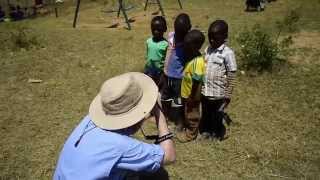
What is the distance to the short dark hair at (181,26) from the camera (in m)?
4.16

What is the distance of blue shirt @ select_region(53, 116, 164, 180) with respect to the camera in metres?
2.15

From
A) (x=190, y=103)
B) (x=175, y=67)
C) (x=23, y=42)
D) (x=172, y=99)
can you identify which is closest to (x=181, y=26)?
(x=175, y=67)

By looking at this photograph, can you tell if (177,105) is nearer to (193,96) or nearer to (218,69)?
(193,96)

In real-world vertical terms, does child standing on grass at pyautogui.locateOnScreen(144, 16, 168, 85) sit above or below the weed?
above

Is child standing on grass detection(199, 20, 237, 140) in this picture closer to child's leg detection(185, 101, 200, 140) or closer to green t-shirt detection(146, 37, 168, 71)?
child's leg detection(185, 101, 200, 140)

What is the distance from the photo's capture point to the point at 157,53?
4.56 m

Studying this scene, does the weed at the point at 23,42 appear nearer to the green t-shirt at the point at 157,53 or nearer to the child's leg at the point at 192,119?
the green t-shirt at the point at 157,53

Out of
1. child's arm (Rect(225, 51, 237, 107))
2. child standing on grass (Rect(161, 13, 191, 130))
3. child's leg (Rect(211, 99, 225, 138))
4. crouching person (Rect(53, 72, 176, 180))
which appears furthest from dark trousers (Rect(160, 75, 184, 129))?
crouching person (Rect(53, 72, 176, 180))

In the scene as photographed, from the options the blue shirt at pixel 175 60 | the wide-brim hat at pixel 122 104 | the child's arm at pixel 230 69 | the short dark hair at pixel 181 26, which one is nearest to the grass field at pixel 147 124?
the child's arm at pixel 230 69

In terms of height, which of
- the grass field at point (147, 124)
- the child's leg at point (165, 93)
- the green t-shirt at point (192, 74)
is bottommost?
the grass field at point (147, 124)

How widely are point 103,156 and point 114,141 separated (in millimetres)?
98

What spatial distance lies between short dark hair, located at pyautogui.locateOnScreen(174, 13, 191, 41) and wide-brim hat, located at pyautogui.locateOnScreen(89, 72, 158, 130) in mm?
1996

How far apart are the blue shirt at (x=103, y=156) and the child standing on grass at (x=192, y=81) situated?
1801mm

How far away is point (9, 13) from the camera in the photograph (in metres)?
13.6
